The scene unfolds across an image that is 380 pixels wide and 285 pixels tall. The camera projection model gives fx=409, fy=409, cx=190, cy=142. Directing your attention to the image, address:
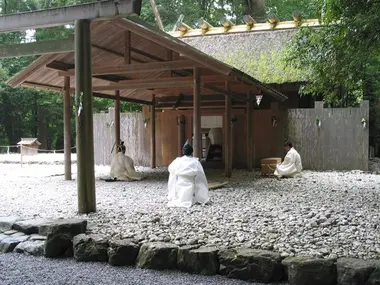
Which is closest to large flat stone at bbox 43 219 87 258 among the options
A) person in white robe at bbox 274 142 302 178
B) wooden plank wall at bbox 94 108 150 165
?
person in white robe at bbox 274 142 302 178

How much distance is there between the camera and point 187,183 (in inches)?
269

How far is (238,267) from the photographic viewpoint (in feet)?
12.9

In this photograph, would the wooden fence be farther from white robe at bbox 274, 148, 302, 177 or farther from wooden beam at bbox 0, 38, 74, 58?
wooden beam at bbox 0, 38, 74, 58

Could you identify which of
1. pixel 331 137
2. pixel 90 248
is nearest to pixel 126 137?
pixel 331 137

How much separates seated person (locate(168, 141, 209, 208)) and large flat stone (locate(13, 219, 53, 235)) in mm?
2094

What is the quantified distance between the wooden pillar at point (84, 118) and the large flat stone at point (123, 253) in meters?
1.88

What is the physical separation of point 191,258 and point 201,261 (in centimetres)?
11

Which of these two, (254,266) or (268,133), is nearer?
(254,266)

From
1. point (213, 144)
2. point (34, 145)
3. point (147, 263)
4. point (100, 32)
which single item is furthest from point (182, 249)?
point (34, 145)

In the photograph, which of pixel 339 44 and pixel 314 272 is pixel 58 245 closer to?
pixel 314 272

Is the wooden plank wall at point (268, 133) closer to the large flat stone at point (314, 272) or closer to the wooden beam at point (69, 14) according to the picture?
the wooden beam at point (69, 14)

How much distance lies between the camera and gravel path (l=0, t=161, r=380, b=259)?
450 cm

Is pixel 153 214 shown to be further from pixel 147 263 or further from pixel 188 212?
pixel 147 263

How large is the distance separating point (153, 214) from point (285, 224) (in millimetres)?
1923
